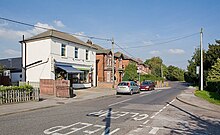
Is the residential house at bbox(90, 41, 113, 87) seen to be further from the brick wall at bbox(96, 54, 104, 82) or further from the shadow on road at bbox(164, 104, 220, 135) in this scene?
the shadow on road at bbox(164, 104, 220, 135)

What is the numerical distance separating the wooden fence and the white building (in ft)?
31.4

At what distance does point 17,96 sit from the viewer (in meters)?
14.9

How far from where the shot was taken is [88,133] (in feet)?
23.7

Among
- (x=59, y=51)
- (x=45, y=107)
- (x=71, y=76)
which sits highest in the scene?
(x=59, y=51)

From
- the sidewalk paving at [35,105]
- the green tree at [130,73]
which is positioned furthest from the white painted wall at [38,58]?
the green tree at [130,73]

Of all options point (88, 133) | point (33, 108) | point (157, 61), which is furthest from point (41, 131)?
point (157, 61)

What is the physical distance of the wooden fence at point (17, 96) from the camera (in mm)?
13922

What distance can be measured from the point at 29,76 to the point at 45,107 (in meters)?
15.0

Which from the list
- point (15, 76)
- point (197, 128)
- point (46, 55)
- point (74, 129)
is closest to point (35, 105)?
point (74, 129)

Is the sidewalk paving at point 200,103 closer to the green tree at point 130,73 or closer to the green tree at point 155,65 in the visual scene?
the green tree at point 130,73

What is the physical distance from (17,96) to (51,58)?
11.2m

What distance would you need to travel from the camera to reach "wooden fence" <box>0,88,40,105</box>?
13.9 metres

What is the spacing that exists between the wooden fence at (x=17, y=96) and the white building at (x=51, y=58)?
9560 millimetres

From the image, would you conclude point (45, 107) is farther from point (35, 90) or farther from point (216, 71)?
point (216, 71)
